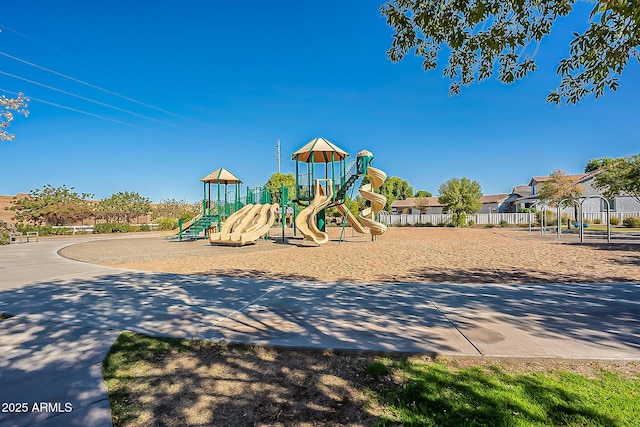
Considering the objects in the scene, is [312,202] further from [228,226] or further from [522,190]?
[522,190]

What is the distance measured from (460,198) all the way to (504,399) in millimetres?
45090

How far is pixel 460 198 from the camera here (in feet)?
143

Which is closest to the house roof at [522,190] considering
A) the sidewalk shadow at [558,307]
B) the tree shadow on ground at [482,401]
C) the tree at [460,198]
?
the tree at [460,198]

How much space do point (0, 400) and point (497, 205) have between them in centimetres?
7084

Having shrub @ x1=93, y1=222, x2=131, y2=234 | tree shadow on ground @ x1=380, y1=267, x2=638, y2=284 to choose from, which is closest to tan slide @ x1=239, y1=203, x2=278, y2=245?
tree shadow on ground @ x1=380, y1=267, x2=638, y2=284

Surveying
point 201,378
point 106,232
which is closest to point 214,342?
point 201,378

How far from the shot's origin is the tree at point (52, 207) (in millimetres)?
34750

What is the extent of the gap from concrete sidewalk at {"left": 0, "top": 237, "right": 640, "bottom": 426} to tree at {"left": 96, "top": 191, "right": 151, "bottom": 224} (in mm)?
40190

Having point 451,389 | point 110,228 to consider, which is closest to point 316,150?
point 451,389

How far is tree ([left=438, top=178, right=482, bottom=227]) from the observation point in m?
43.6

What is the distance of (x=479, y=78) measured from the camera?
19.0ft

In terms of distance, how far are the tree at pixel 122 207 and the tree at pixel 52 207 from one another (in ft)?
5.33

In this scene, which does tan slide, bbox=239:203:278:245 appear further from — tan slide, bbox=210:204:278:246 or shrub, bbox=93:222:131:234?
shrub, bbox=93:222:131:234

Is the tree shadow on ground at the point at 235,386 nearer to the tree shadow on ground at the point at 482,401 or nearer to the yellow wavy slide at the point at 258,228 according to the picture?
the tree shadow on ground at the point at 482,401
